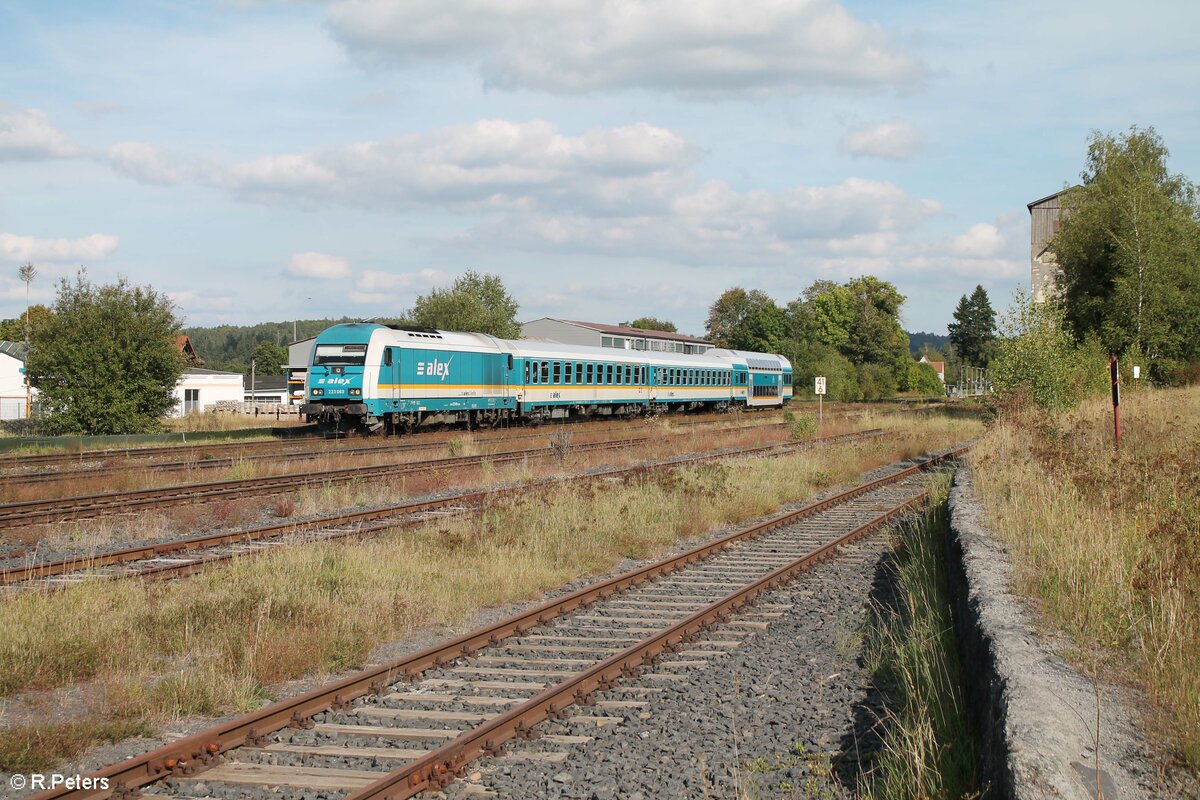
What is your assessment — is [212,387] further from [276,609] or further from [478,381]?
[276,609]

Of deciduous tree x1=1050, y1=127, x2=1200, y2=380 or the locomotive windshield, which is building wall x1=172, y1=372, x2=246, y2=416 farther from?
deciduous tree x1=1050, y1=127, x2=1200, y2=380

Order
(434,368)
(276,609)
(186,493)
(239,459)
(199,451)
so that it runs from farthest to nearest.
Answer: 1. (434,368)
2. (199,451)
3. (239,459)
4. (186,493)
5. (276,609)

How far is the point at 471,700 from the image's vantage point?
22.3 feet

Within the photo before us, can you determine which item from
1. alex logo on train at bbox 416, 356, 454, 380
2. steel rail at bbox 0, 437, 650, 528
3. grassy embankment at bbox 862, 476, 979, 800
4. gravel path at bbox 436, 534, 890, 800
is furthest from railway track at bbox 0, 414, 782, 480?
gravel path at bbox 436, 534, 890, 800

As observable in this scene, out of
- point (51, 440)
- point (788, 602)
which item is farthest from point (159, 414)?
point (788, 602)

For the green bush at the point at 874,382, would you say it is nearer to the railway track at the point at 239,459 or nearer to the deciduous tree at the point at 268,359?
the railway track at the point at 239,459

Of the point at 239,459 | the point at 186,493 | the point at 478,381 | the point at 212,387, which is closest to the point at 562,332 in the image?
the point at 212,387

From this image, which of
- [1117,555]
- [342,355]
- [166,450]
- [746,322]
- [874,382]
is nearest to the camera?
[1117,555]

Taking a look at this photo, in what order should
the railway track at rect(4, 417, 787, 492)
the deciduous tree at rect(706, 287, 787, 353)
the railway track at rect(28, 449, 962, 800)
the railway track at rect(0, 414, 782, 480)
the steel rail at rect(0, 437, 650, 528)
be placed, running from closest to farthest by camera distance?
the railway track at rect(28, 449, 962, 800), the steel rail at rect(0, 437, 650, 528), the railway track at rect(4, 417, 787, 492), the railway track at rect(0, 414, 782, 480), the deciduous tree at rect(706, 287, 787, 353)

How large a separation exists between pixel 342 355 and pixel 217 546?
1441cm

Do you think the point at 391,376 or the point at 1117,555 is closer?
the point at 1117,555

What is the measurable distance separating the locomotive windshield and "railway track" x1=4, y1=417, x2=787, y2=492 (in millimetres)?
2321

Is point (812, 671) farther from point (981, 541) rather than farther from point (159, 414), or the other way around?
point (159, 414)

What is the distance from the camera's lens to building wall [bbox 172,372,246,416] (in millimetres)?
64250
